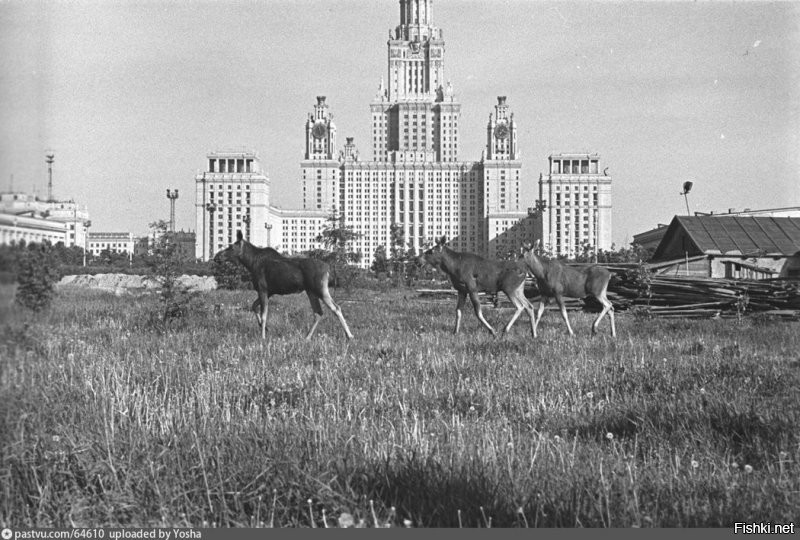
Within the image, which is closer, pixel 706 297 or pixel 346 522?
pixel 346 522

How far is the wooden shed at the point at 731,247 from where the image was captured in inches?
1014

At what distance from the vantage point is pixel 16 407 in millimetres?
2678

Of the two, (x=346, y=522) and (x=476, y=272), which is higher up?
(x=476, y=272)

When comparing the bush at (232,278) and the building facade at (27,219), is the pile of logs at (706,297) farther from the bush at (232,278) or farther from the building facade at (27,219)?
the bush at (232,278)

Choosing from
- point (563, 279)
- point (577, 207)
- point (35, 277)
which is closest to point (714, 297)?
point (563, 279)

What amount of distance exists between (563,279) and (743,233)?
20820mm

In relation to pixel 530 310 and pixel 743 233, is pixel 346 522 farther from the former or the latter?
pixel 743 233

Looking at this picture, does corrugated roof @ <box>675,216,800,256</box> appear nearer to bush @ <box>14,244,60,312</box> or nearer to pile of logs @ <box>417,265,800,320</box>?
pile of logs @ <box>417,265,800,320</box>

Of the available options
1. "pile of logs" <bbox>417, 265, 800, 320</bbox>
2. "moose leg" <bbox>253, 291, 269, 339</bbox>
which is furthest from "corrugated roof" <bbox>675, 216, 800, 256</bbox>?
"moose leg" <bbox>253, 291, 269, 339</bbox>

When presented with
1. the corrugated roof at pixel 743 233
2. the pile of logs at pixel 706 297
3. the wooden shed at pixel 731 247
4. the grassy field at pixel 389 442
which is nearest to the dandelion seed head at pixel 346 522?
the grassy field at pixel 389 442

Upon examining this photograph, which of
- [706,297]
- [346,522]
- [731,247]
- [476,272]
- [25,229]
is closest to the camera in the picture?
[25,229]

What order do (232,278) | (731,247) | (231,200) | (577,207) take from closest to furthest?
1. (731,247)
2. (232,278)
3. (231,200)
4. (577,207)

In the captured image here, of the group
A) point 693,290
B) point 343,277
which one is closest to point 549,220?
point 343,277

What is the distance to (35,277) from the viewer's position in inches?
97.8
